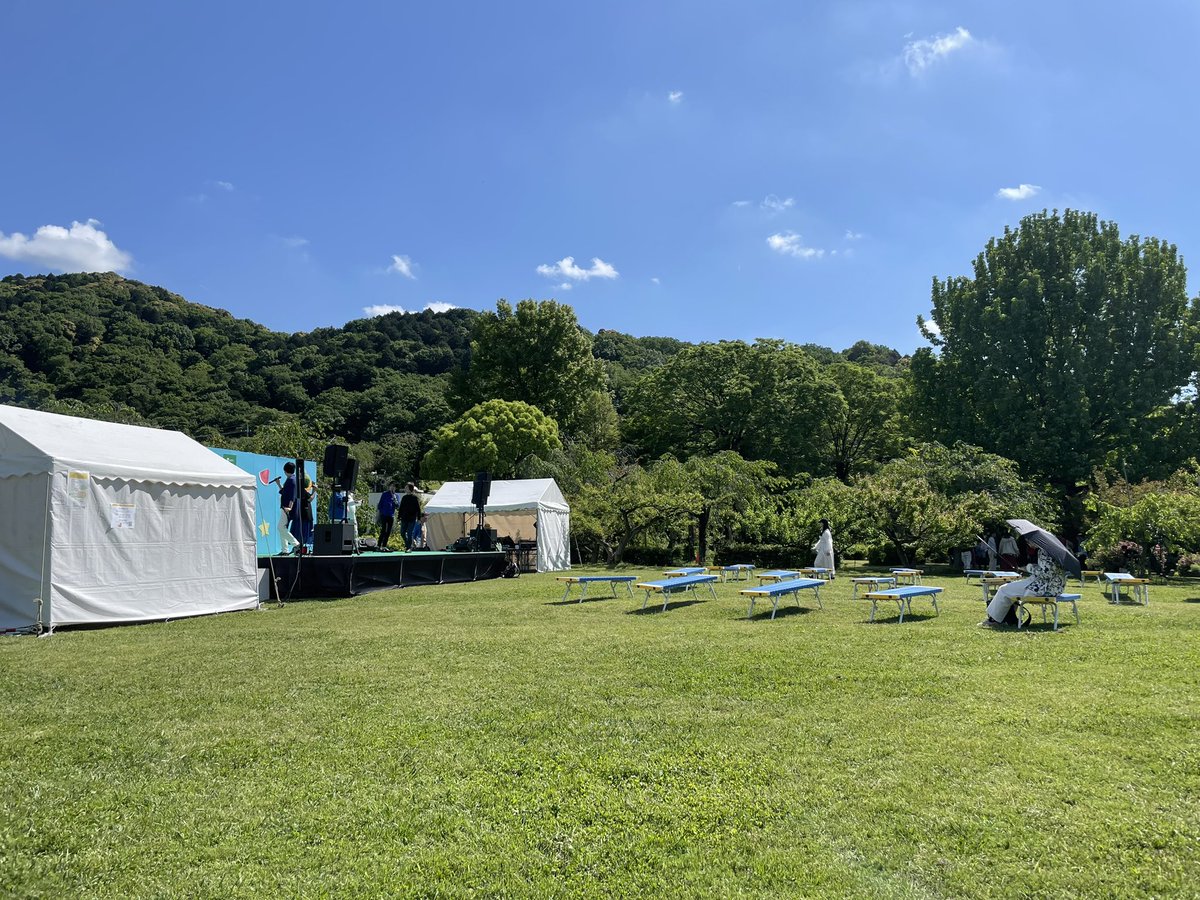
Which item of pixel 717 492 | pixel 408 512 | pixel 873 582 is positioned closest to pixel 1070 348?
pixel 717 492

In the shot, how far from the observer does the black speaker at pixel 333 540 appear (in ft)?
44.7

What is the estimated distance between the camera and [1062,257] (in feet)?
79.5

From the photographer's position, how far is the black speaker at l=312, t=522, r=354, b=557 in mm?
13633

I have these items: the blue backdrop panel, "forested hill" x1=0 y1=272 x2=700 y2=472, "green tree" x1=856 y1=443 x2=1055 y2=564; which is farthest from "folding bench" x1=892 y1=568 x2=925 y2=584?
"forested hill" x1=0 y1=272 x2=700 y2=472

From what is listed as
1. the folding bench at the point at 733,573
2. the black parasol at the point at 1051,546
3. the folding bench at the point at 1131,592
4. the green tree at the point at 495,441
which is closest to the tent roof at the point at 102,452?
the folding bench at the point at 733,573

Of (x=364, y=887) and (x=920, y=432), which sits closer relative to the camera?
(x=364, y=887)

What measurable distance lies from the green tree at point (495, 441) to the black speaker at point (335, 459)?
1873 cm

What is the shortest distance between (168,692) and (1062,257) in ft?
88.1

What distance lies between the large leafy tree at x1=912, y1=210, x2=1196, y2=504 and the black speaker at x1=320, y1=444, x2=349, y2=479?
64.8 feet

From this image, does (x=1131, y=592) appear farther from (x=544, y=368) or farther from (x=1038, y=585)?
(x=544, y=368)

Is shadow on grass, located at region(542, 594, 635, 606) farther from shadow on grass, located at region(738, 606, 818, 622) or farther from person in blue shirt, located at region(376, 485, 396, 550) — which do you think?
person in blue shirt, located at region(376, 485, 396, 550)

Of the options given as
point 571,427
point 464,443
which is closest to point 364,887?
point 464,443

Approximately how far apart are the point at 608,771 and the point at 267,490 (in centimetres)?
1489

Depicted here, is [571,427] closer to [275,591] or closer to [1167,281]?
[1167,281]
